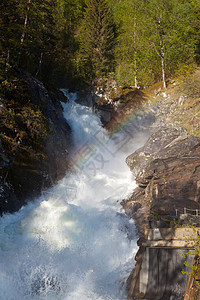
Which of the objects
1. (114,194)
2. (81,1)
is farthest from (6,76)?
(81,1)

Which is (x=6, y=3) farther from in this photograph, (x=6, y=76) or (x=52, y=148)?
(x=52, y=148)

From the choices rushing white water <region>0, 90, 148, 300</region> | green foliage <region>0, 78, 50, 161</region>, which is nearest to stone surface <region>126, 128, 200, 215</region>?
rushing white water <region>0, 90, 148, 300</region>

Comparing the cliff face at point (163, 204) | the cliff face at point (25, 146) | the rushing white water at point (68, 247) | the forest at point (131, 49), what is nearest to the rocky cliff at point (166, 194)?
the cliff face at point (163, 204)

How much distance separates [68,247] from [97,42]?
26.5m

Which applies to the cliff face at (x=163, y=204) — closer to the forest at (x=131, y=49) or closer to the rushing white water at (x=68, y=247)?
the rushing white water at (x=68, y=247)

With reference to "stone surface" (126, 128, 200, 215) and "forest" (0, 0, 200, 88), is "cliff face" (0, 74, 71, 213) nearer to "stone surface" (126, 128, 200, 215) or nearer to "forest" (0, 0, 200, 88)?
"stone surface" (126, 128, 200, 215)

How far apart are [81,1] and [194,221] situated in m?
44.1

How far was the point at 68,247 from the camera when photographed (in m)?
8.64

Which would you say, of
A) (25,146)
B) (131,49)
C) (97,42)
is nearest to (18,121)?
(25,146)

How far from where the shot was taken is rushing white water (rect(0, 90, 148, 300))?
23.1 ft

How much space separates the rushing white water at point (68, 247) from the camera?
23.1 ft

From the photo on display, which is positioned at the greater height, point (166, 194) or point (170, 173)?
point (170, 173)

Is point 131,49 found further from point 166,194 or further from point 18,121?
point 166,194

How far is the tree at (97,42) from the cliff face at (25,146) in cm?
1388
